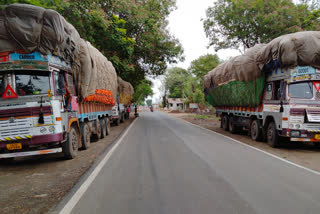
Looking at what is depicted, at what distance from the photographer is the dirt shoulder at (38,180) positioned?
150 inches

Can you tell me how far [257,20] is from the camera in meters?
19.1

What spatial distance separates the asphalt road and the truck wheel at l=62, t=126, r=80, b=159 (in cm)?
131

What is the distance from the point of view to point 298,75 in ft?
25.8

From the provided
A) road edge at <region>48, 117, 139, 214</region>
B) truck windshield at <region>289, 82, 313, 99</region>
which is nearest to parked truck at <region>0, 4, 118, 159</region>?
road edge at <region>48, 117, 139, 214</region>

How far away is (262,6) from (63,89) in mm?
18351

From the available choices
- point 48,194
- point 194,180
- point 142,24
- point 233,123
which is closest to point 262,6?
point 142,24

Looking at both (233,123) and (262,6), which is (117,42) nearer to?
(233,123)

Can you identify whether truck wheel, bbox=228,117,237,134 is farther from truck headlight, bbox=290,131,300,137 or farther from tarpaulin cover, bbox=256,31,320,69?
tarpaulin cover, bbox=256,31,320,69

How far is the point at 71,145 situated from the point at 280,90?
304 inches

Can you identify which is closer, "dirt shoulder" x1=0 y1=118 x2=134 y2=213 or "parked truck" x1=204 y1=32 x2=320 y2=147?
"dirt shoulder" x1=0 y1=118 x2=134 y2=213

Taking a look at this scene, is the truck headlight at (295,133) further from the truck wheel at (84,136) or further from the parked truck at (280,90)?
the truck wheel at (84,136)

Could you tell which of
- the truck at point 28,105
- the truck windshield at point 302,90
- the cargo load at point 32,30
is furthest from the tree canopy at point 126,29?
the truck windshield at point 302,90

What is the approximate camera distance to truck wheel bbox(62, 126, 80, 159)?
6.64 meters

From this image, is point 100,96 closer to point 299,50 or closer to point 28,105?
point 28,105
